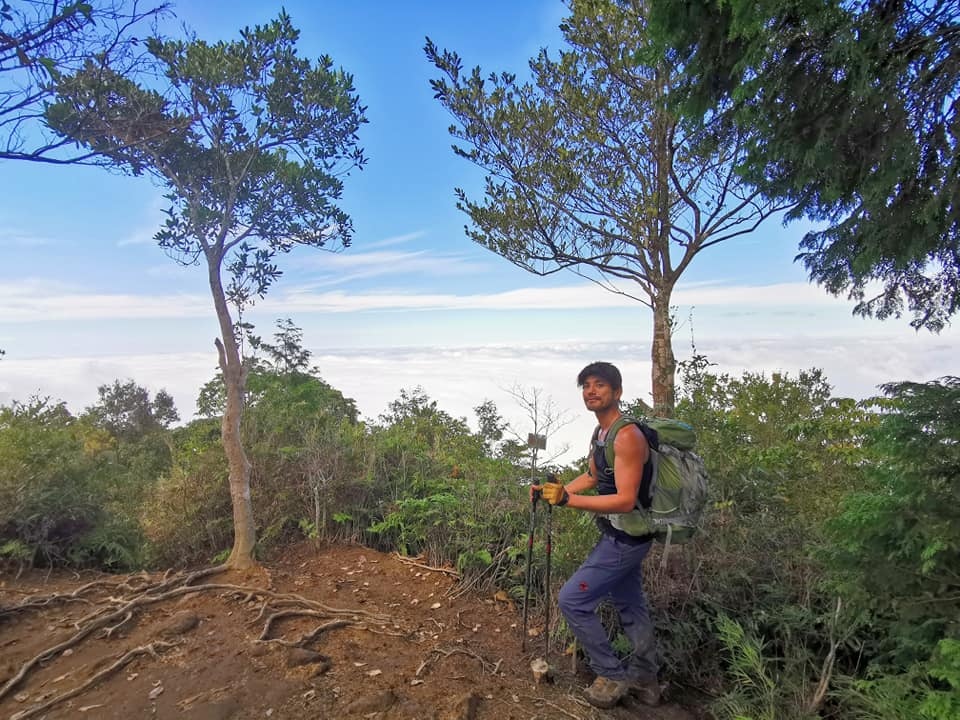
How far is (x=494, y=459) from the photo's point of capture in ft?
20.4

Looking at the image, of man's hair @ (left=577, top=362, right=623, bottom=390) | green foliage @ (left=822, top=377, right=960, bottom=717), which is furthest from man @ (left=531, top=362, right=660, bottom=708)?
green foliage @ (left=822, top=377, right=960, bottom=717)

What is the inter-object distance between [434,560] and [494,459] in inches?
50.6

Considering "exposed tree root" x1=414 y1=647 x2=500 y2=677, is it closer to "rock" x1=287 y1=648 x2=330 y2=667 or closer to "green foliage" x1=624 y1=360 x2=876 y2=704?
"rock" x1=287 y1=648 x2=330 y2=667

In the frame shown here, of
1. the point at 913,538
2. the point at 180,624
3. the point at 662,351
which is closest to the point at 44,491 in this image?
the point at 180,624

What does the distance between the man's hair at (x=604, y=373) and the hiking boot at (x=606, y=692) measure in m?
1.78

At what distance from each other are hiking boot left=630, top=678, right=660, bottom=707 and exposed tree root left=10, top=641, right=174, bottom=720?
3.02 metres

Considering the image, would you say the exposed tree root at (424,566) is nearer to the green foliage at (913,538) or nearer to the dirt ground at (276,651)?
the dirt ground at (276,651)

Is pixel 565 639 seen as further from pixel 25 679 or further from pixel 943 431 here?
pixel 25 679

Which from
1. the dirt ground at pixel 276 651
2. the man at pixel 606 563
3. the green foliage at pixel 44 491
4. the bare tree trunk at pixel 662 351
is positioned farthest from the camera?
the bare tree trunk at pixel 662 351

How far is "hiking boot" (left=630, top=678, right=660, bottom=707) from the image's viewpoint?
11.8 feet

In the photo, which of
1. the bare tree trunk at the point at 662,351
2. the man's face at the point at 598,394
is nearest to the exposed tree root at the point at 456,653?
the man's face at the point at 598,394

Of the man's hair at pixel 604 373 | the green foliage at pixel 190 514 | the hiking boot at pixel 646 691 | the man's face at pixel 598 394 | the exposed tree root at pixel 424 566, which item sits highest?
the man's hair at pixel 604 373

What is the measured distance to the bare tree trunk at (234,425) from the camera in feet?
16.3

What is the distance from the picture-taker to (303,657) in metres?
3.48
